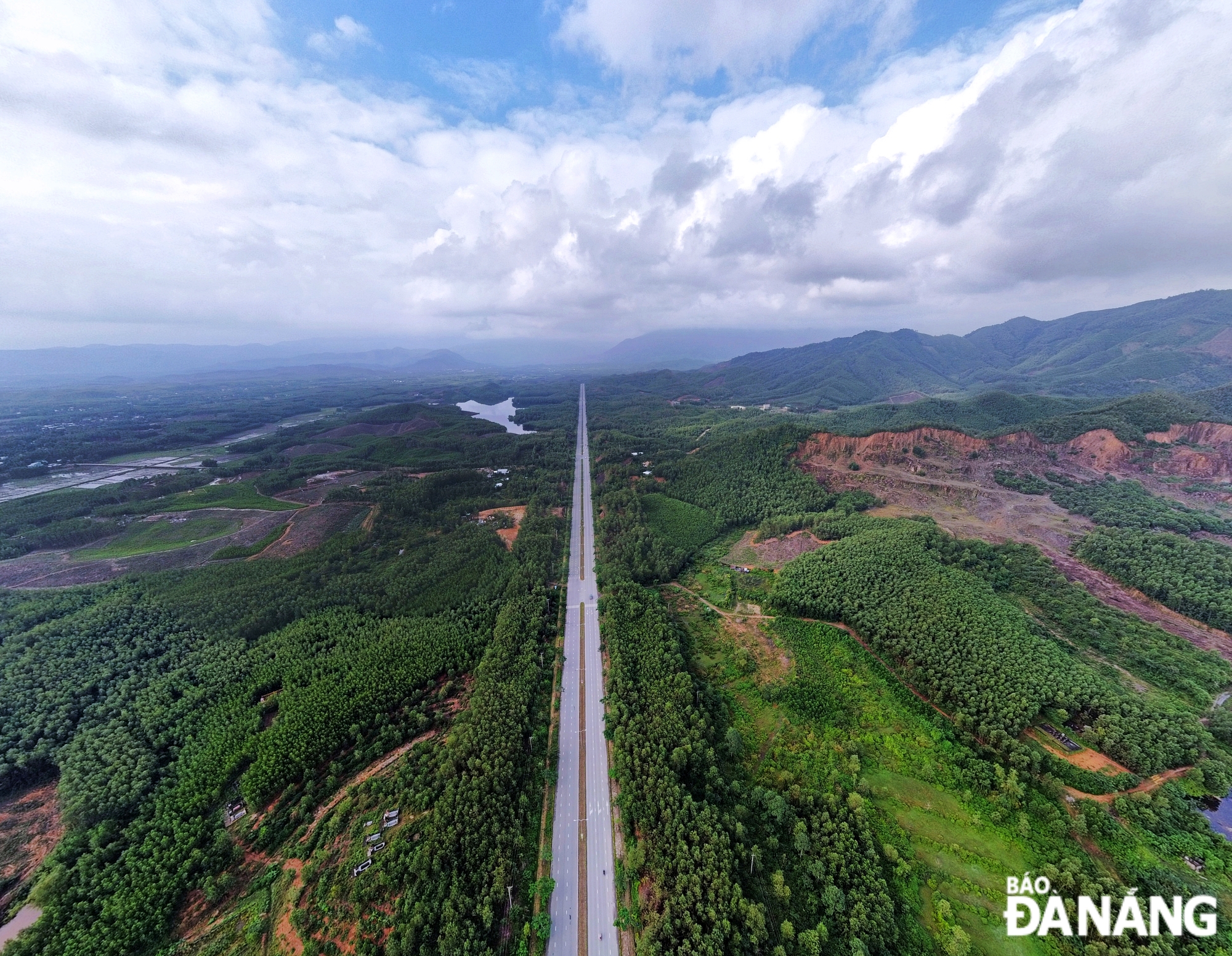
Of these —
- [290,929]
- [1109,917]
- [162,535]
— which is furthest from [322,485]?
[1109,917]

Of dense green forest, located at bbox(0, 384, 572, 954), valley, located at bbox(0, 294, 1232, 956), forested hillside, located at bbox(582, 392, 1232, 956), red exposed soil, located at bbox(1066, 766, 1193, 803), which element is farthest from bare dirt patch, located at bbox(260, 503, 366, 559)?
red exposed soil, located at bbox(1066, 766, 1193, 803)

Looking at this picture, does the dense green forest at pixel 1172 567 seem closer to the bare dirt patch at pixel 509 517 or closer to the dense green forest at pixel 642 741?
the dense green forest at pixel 642 741

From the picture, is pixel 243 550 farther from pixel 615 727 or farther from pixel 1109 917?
pixel 1109 917

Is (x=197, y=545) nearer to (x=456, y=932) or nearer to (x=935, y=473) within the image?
(x=456, y=932)

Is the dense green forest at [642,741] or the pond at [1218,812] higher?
the dense green forest at [642,741]

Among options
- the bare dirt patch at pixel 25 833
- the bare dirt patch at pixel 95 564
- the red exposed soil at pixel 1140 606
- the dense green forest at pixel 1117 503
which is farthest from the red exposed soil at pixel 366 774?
the dense green forest at pixel 1117 503

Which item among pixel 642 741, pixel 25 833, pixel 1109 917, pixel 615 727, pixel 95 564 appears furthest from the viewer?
pixel 95 564

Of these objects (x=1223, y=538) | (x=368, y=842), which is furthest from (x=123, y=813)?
(x=1223, y=538)
